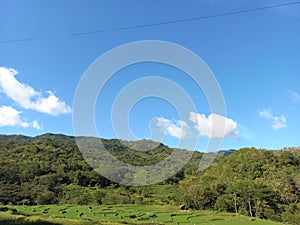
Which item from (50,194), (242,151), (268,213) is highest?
(242,151)

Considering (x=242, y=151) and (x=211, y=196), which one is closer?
(x=211, y=196)

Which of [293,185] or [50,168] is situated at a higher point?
[50,168]

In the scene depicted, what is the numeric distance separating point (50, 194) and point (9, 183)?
11322mm

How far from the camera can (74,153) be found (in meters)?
93.4

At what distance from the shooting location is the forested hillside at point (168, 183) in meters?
54.4

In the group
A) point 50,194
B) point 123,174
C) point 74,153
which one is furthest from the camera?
point 74,153

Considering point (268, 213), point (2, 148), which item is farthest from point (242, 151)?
point (2, 148)

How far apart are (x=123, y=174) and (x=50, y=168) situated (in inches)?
783

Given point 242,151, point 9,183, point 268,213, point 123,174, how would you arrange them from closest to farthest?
point 268,213 → point 9,183 → point 123,174 → point 242,151

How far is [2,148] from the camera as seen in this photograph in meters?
88.8

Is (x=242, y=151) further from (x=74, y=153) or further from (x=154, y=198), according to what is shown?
(x=74, y=153)

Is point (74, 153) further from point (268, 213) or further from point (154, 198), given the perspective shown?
point (268, 213)

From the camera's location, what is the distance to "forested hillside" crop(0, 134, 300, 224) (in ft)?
178

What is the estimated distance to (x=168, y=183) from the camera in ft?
285
